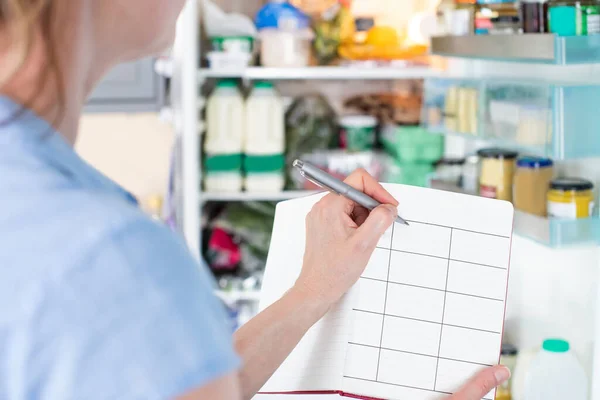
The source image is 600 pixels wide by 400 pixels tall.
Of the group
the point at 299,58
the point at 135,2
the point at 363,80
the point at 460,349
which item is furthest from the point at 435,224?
the point at 363,80

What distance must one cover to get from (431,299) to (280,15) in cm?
176

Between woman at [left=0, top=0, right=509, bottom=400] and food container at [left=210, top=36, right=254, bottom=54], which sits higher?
food container at [left=210, top=36, right=254, bottom=54]

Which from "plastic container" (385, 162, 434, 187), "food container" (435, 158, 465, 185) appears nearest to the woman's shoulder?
"food container" (435, 158, 465, 185)

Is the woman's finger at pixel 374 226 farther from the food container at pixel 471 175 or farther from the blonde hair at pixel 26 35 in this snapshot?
the food container at pixel 471 175

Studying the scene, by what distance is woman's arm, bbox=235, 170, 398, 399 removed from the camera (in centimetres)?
74

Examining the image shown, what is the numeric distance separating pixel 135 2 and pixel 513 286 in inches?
40.0

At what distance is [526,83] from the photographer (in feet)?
4.16

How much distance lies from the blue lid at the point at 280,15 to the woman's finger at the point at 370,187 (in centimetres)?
168

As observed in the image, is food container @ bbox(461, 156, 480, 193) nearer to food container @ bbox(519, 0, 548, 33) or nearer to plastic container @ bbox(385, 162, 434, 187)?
food container @ bbox(519, 0, 548, 33)

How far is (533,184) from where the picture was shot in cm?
118

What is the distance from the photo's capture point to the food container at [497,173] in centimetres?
127

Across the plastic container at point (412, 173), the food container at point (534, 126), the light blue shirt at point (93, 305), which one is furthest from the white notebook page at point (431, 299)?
the plastic container at point (412, 173)

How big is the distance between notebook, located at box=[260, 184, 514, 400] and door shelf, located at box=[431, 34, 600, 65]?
1.04ft

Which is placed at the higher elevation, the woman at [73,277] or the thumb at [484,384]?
the woman at [73,277]
